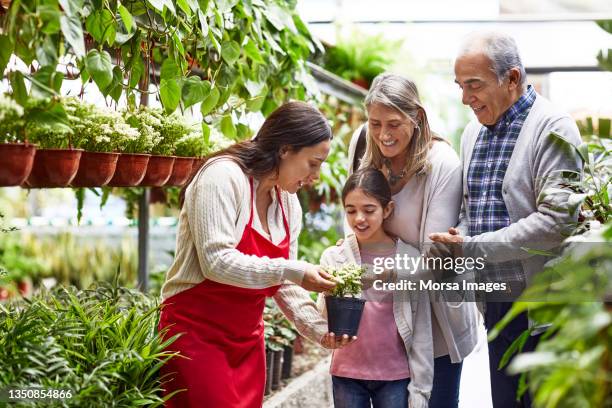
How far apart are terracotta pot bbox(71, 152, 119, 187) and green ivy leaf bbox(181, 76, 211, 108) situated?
0.32 meters

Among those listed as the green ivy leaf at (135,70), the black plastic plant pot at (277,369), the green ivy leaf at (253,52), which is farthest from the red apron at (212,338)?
the black plastic plant pot at (277,369)

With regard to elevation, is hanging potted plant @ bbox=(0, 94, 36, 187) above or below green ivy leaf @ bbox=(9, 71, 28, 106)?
below

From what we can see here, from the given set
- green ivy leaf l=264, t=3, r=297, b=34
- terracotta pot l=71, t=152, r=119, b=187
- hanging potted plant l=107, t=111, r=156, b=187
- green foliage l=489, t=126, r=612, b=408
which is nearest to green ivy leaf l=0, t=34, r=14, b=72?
terracotta pot l=71, t=152, r=119, b=187

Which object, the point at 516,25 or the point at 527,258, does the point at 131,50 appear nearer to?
the point at 527,258

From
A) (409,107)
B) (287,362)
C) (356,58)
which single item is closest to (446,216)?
(409,107)

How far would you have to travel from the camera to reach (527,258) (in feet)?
7.99

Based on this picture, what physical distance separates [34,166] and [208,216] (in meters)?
0.51

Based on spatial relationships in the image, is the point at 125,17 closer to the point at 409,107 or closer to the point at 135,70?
the point at 135,70

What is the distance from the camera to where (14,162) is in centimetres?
199

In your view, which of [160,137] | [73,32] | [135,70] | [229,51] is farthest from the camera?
[229,51]

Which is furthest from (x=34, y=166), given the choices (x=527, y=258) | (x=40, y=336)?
(x=527, y=258)

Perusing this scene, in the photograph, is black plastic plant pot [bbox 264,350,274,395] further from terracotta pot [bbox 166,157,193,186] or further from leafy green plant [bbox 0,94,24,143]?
leafy green plant [bbox 0,94,24,143]

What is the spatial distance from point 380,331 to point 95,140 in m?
1.08

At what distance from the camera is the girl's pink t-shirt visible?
2.53 m
